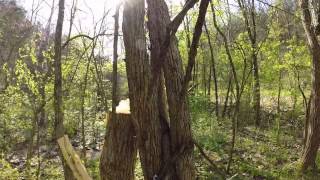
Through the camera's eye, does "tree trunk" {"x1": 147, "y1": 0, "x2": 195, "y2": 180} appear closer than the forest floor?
Yes

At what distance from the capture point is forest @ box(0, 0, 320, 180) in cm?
287

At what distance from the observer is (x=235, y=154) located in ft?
37.9

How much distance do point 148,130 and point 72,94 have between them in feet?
36.9

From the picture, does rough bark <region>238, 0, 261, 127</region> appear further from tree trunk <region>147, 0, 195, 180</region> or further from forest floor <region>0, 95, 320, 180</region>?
tree trunk <region>147, 0, 195, 180</region>

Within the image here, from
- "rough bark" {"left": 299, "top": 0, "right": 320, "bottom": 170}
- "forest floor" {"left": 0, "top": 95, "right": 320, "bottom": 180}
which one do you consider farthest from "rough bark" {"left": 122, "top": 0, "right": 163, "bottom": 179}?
"forest floor" {"left": 0, "top": 95, "right": 320, "bottom": 180}

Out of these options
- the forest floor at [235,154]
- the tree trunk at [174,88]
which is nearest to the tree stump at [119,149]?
the tree trunk at [174,88]

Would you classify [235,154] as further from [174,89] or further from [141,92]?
[141,92]

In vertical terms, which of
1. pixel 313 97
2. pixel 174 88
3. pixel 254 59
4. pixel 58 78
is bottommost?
pixel 313 97

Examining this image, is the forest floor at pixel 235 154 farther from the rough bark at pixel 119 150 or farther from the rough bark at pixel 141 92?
the rough bark at pixel 141 92

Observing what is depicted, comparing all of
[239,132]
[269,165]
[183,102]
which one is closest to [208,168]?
[269,165]

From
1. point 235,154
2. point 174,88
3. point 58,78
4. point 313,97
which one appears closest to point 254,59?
point 235,154

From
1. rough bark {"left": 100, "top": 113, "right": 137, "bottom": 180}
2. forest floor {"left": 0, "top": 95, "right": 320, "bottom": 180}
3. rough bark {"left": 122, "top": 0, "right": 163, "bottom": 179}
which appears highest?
rough bark {"left": 122, "top": 0, "right": 163, "bottom": 179}

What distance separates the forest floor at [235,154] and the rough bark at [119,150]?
530cm

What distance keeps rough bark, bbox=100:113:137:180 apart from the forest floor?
209 inches
